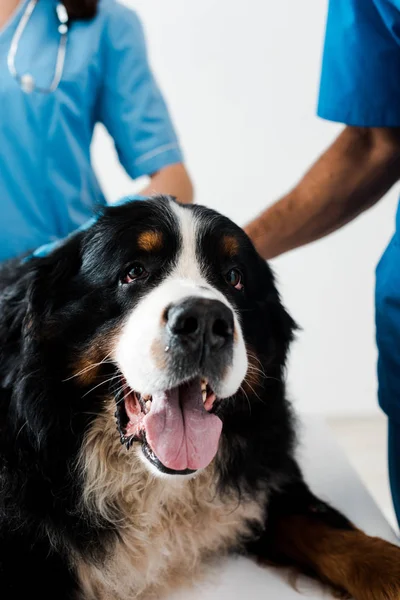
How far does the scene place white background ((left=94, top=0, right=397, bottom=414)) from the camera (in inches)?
138

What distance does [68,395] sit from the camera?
1317 millimetres

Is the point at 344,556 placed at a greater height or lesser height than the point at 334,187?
lesser

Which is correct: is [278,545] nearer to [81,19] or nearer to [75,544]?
[75,544]

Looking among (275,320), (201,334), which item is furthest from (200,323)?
(275,320)

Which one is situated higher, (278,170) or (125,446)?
(125,446)

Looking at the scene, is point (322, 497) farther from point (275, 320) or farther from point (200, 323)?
point (200, 323)

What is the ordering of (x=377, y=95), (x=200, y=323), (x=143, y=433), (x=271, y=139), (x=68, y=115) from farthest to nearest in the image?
1. (x=271, y=139)
2. (x=68, y=115)
3. (x=377, y=95)
4. (x=143, y=433)
5. (x=200, y=323)

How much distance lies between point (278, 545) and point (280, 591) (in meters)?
0.12

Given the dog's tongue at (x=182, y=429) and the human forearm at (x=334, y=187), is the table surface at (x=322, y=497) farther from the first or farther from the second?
the human forearm at (x=334, y=187)

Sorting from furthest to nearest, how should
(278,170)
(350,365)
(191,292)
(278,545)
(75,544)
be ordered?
1. (350,365)
2. (278,170)
3. (278,545)
4. (75,544)
5. (191,292)

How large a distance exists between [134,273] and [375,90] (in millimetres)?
776

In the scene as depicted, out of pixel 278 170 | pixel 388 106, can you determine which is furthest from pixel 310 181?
pixel 278 170

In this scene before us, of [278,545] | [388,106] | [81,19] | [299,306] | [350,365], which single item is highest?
[81,19]

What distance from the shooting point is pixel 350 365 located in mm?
3965
